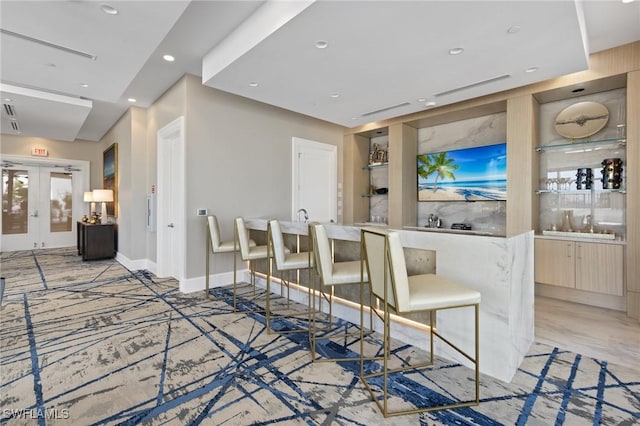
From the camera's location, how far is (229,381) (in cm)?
215

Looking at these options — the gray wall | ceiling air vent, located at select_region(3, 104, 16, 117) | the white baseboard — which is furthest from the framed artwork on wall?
the gray wall

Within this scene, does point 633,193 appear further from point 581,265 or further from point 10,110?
point 10,110

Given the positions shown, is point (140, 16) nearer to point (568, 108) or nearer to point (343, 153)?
point (343, 153)

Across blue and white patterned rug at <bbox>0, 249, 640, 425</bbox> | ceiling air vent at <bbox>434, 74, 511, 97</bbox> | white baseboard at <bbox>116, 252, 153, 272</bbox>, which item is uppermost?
ceiling air vent at <bbox>434, 74, 511, 97</bbox>

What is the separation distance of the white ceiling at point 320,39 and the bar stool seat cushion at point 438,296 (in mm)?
1921

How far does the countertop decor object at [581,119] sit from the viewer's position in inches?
152

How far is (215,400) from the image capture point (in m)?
1.95

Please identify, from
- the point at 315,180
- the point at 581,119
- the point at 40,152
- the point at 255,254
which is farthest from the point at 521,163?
the point at 40,152

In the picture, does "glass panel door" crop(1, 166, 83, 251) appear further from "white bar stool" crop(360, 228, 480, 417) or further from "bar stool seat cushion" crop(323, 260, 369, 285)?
"white bar stool" crop(360, 228, 480, 417)

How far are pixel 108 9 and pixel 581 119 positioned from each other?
5257 millimetres

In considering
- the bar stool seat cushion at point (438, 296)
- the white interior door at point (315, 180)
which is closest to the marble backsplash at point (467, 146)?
the white interior door at point (315, 180)

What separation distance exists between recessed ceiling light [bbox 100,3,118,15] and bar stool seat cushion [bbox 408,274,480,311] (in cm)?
298

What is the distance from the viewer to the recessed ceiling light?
232cm

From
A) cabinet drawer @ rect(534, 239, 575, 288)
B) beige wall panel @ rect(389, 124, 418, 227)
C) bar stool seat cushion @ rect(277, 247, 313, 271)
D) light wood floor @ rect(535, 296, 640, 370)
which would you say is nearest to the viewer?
light wood floor @ rect(535, 296, 640, 370)
